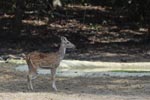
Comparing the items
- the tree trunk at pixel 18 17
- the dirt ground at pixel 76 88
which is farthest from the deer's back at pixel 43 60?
the tree trunk at pixel 18 17

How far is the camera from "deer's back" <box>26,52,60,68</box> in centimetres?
1185

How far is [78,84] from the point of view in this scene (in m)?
13.2

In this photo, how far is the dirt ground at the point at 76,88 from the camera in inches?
429

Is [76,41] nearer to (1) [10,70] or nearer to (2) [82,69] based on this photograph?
(2) [82,69]

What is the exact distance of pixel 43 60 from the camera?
38.9 feet

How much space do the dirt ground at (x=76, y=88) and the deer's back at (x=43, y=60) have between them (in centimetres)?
62

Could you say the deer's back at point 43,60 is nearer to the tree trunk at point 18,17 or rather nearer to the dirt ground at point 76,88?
the dirt ground at point 76,88

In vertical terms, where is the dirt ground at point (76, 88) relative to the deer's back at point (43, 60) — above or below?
below

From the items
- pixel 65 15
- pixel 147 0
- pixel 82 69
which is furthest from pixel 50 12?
pixel 82 69

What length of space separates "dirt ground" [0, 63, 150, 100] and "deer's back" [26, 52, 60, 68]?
0.62 meters

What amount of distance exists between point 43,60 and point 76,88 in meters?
1.25

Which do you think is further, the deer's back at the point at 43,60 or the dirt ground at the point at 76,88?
the deer's back at the point at 43,60

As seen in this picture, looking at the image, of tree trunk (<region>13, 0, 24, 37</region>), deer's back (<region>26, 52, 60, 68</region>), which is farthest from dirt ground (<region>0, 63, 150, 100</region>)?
tree trunk (<region>13, 0, 24, 37</region>)

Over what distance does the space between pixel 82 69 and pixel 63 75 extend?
2.26m
